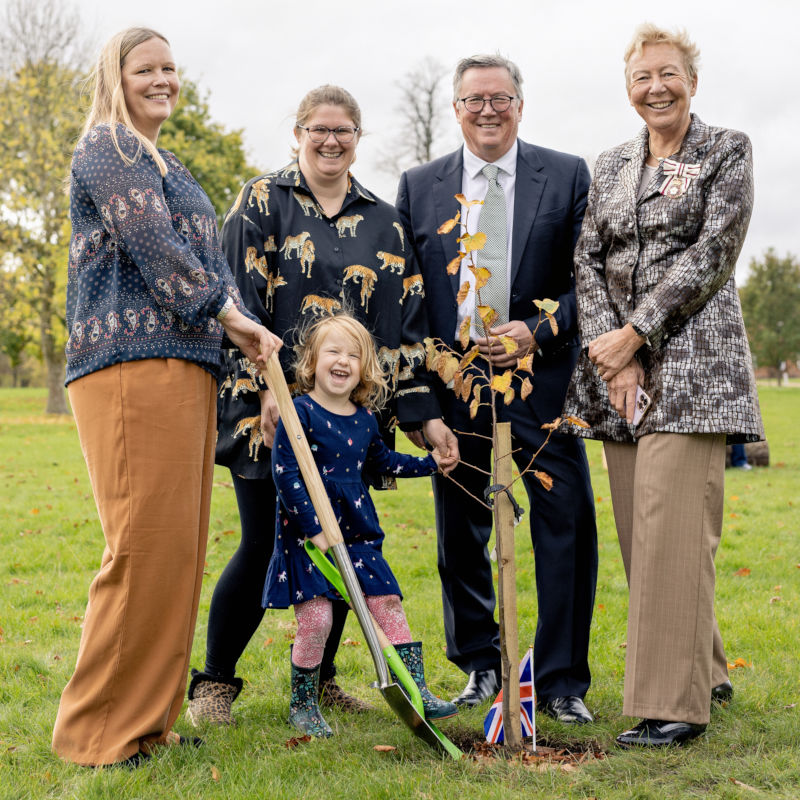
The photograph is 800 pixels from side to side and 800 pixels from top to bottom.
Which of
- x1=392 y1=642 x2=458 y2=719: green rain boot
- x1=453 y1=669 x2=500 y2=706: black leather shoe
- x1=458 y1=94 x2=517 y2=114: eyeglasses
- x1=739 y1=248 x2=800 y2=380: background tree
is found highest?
x1=739 y1=248 x2=800 y2=380: background tree

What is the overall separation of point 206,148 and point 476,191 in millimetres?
23733

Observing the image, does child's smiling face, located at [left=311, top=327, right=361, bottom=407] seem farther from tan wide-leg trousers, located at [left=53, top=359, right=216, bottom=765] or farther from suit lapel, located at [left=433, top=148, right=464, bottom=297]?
suit lapel, located at [left=433, top=148, right=464, bottom=297]

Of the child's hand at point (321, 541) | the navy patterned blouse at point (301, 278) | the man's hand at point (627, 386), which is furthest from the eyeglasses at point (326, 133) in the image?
the child's hand at point (321, 541)

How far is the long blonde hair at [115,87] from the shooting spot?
122 inches

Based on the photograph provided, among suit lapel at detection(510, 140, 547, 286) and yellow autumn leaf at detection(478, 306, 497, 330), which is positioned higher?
suit lapel at detection(510, 140, 547, 286)

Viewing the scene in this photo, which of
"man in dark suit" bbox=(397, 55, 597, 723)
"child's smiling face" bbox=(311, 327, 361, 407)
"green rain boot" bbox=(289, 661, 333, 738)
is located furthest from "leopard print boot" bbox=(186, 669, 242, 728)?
"child's smiling face" bbox=(311, 327, 361, 407)

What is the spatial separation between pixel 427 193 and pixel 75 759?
266 centimetres

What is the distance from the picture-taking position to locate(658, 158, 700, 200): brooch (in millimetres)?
3457

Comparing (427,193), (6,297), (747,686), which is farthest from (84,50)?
(747,686)

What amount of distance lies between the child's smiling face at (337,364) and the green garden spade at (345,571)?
26 cm

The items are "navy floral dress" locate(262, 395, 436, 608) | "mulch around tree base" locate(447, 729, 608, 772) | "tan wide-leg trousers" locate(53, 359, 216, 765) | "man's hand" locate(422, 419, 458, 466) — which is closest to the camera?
"tan wide-leg trousers" locate(53, 359, 216, 765)

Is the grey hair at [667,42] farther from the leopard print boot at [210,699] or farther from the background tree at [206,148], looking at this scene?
the background tree at [206,148]

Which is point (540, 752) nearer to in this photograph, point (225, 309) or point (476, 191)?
point (225, 309)

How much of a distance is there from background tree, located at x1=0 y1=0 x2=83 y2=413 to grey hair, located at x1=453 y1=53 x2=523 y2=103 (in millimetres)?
18712
